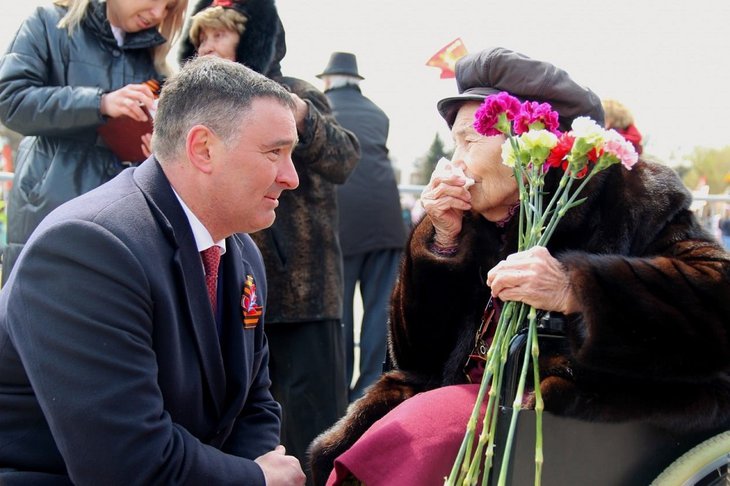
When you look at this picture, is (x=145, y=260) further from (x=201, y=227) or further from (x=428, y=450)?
(x=428, y=450)

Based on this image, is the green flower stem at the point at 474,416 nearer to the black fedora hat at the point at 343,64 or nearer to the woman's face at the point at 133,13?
the woman's face at the point at 133,13

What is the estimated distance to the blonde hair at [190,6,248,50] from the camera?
3656 millimetres

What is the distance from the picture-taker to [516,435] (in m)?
2.18

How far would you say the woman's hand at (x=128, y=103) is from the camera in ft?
10.4

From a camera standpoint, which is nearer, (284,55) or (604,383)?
(604,383)

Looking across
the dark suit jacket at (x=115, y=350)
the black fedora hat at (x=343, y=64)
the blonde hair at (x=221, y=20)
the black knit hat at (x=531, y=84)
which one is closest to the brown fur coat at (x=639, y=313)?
the black knit hat at (x=531, y=84)

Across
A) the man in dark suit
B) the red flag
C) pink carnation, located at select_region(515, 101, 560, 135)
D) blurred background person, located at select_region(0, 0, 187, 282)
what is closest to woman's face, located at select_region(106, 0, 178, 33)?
blurred background person, located at select_region(0, 0, 187, 282)

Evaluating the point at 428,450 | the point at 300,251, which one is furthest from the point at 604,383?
the point at 300,251

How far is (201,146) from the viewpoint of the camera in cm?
220

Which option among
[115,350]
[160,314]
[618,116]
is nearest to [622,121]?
[618,116]

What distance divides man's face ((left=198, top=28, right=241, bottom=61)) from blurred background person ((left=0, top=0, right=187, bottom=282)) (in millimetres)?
250

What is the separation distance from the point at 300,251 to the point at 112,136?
0.93 meters

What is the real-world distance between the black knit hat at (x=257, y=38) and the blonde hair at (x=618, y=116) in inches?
87.6

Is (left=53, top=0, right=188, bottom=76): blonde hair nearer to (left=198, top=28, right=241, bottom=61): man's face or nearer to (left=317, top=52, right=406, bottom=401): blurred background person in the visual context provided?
(left=198, top=28, right=241, bottom=61): man's face
